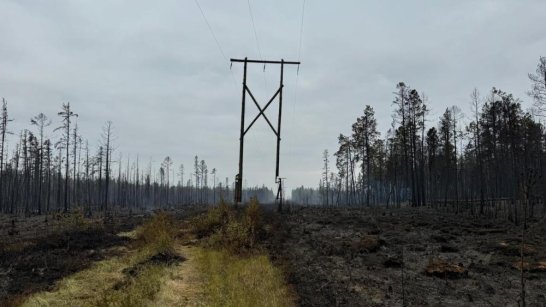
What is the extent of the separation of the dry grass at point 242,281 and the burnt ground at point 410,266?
0.44 m

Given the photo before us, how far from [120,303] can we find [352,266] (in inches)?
254

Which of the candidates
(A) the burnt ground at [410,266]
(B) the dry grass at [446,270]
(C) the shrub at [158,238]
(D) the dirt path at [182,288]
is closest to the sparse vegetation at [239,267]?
(D) the dirt path at [182,288]

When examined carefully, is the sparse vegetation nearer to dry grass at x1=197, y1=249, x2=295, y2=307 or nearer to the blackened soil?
dry grass at x1=197, y1=249, x2=295, y2=307

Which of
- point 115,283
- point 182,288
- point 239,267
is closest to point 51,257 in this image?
point 115,283

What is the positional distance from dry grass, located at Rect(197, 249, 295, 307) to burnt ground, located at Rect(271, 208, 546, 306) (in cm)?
44

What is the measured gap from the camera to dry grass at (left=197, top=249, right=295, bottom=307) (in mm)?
7609

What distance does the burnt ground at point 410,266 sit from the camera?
8.45m

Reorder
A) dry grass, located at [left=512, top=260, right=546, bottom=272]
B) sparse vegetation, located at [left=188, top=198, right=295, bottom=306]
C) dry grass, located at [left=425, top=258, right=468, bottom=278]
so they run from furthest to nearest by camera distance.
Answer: dry grass, located at [left=512, top=260, right=546, bottom=272], dry grass, located at [left=425, top=258, right=468, bottom=278], sparse vegetation, located at [left=188, top=198, right=295, bottom=306]

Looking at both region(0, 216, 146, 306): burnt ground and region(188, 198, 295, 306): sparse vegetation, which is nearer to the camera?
region(188, 198, 295, 306): sparse vegetation

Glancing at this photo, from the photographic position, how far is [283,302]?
24.9ft

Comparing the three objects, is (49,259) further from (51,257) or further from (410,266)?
(410,266)

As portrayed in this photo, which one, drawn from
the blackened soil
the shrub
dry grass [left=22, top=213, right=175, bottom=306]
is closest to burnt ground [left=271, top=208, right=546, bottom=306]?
dry grass [left=22, top=213, right=175, bottom=306]

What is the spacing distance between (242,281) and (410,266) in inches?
205

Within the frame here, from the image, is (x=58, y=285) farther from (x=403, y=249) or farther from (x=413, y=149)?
(x=413, y=149)
